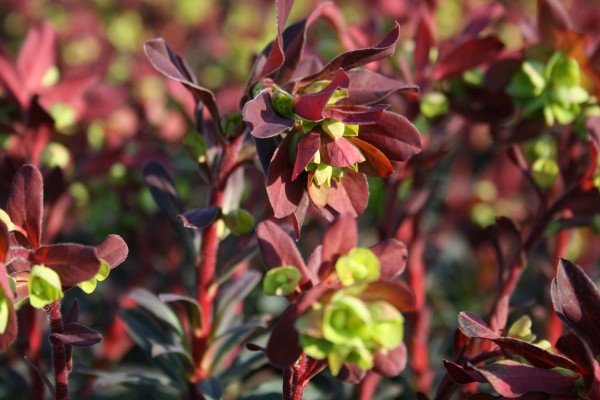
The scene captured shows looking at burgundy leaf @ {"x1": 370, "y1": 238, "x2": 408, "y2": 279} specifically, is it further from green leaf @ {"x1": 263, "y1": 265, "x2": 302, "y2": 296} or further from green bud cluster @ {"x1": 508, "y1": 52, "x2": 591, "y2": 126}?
green bud cluster @ {"x1": 508, "y1": 52, "x2": 591, "y2": 126}

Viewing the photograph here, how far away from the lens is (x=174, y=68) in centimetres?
90

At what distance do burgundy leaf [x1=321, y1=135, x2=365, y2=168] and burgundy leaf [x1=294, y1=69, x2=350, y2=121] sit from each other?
0.05 m

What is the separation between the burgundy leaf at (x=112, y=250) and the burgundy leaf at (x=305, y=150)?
9.0 inches

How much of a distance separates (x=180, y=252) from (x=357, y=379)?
1.04 m

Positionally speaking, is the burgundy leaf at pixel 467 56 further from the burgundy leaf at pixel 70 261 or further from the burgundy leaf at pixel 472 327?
the burgundy leaf at pixel 70 261

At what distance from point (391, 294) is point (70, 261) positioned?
0.38 m

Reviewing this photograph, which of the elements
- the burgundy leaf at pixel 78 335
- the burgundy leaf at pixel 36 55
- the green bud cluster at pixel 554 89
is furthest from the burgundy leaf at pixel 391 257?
A: the burgundy leaf at pixel 36 55

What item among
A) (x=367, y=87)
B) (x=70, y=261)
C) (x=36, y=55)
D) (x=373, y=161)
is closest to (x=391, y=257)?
(x=373, y=161)

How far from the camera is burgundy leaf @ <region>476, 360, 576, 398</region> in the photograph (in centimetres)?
78

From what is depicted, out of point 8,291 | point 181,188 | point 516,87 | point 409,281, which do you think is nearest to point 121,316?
point 181,188

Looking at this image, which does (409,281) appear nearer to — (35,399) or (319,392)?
(319,392)

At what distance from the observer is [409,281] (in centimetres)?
145

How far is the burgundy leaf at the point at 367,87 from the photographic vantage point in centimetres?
90

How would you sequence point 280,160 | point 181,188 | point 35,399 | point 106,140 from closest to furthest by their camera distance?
1. point 280,160
2. point 35,399
3. point 181,188
4. point 106,140
